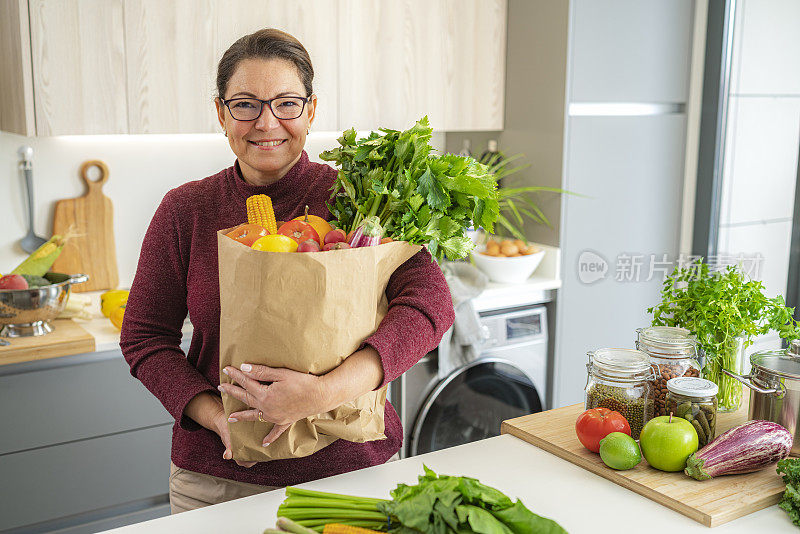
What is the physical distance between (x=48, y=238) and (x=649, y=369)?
2.13 meters

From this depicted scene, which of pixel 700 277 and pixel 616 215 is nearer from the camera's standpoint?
pixel 700 277

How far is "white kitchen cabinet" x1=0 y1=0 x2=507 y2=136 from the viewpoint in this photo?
2.23 m

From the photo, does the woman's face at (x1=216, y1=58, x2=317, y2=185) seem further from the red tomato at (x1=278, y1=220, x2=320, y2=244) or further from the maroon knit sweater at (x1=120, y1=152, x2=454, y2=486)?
the red tomato at (x1=278, y1=220, x2=320, y2=244)

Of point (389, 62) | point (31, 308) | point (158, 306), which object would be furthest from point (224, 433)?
point (389, 62)

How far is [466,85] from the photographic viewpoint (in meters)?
3.00

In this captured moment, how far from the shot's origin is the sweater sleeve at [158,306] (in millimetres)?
1397

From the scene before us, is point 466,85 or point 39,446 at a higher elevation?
point 466,85

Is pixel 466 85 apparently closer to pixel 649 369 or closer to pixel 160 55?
pixel 160 55

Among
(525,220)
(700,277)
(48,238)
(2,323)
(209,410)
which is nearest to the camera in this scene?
(209,410)

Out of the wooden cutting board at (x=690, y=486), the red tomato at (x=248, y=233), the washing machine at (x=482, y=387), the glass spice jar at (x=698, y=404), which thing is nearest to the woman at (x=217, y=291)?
the red tomato at (x=248, y=233)

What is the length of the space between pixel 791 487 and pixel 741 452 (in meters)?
0.09

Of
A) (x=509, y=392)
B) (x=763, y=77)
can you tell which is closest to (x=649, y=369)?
(x=509, y=392)

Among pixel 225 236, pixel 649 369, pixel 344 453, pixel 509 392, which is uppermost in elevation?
pixel 225 236

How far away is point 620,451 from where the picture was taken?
48.9 inches
